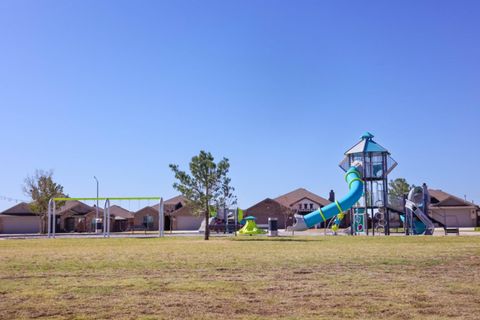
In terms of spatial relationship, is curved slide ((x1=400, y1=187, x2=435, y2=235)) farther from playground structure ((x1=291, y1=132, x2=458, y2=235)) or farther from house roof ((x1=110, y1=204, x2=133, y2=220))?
house roof ((x1=110, y1=204, x2=133, y2=220))

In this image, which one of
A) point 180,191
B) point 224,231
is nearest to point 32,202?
point 224,231

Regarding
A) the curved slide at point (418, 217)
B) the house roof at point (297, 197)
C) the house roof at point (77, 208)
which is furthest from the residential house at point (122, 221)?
the curved slide at point (418, 217)

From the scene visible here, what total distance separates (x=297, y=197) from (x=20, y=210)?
43.5 m

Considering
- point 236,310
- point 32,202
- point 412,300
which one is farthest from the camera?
point 32,202

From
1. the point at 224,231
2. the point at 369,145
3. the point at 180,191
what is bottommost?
the point at 224,231

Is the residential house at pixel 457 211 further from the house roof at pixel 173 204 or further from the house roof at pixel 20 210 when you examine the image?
the house roof at pixel 20 210

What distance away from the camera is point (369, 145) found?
164ft

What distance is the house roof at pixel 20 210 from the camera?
8075 cm

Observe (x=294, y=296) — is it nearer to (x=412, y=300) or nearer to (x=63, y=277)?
(x=412, y=300)

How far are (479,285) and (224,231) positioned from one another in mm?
46364

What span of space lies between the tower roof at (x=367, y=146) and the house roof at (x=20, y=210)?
2068 inches

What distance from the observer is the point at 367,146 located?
163ft

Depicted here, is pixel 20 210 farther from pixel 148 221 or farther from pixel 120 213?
pixel 148 221

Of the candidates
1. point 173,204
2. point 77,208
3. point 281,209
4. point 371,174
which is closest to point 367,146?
point 371,174
